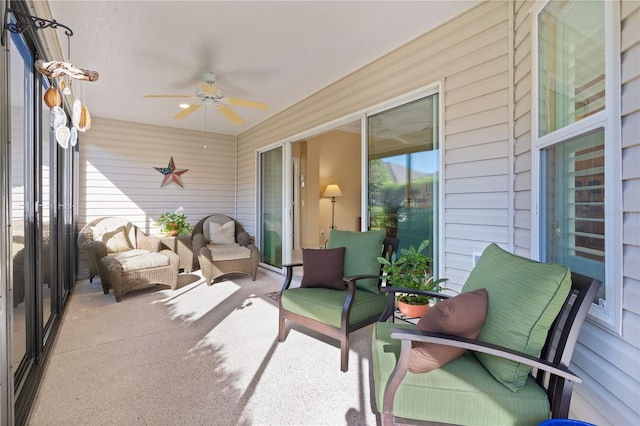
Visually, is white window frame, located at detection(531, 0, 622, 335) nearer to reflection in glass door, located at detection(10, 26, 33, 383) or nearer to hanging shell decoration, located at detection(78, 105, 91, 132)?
reflection in glass door, located at detection(10, 26, 33, 383)

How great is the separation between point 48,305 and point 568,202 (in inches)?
162

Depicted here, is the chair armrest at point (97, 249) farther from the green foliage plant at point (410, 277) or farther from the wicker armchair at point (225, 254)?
the green foliage plant at point (410, 277)

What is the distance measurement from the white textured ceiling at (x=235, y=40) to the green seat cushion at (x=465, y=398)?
258 cm

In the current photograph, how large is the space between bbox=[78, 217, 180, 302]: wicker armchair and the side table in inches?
6.2

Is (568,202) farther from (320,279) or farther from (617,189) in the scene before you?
(320,279)

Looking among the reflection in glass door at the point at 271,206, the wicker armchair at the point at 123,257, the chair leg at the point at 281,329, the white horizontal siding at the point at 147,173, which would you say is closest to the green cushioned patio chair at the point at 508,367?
the chair leg at the point at 281,329

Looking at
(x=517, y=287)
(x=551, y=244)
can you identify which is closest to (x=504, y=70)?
(x=551, y=244)

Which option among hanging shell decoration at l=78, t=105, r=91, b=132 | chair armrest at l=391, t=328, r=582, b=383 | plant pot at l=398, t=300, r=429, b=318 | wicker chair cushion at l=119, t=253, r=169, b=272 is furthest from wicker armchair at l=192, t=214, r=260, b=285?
chair armrest at l=391, t=328, r=582, b=383

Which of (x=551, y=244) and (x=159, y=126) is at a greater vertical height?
(x=159, y=126)

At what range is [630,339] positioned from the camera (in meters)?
1.20

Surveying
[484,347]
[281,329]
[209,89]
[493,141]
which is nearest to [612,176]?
[484,347]

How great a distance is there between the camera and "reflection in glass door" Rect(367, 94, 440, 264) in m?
2.84

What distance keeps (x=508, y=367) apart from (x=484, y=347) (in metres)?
0.18

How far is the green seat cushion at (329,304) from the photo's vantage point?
7.43ft
